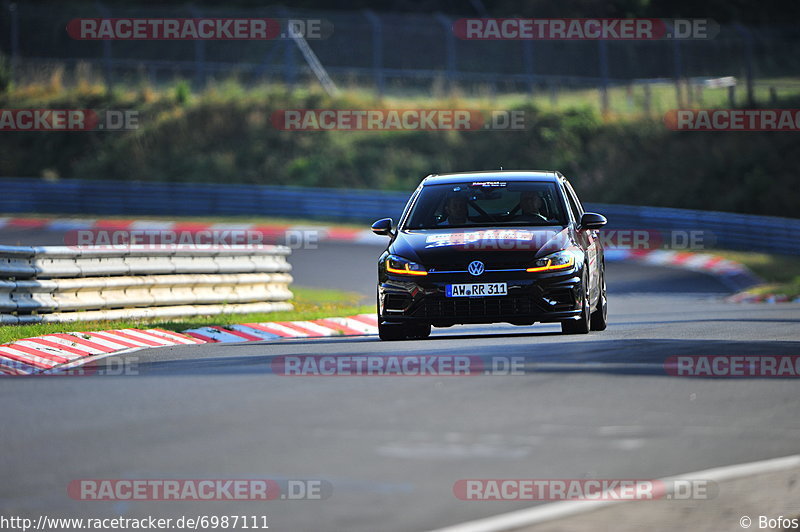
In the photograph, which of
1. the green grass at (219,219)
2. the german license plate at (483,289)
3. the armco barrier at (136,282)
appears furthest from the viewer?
the green grass at (219,219)

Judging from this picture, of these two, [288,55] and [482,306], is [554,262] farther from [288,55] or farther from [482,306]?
[288,55]

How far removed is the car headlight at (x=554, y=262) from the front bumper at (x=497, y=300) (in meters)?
0.06

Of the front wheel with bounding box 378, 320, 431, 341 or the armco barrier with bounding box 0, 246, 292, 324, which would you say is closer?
the front wheel with bounding box 378, 320, 431, 341

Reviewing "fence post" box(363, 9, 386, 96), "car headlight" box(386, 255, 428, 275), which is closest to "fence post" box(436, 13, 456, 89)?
"fence post" box(363, 9, 386, 96)

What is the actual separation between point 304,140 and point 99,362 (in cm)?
3419

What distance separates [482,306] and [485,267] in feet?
1.15

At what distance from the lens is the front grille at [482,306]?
12.5m

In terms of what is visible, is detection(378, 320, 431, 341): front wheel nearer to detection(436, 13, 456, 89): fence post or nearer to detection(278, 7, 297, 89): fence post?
detection(436, 13, 456, 89): fence post

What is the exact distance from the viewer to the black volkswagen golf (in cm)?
1248

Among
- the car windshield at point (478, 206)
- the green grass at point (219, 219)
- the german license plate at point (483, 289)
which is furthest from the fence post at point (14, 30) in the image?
the german license plate at point (483, 289)

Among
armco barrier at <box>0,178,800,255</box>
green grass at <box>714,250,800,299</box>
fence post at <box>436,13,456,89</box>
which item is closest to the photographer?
green grass at <box>714,250,800,299</box>

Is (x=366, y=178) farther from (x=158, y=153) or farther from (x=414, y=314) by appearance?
(x=414, y=314)

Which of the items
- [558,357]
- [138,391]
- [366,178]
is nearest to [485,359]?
[558,357]

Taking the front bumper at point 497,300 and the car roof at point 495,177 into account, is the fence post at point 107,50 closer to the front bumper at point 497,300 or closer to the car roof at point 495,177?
the car roof at point 495,177
